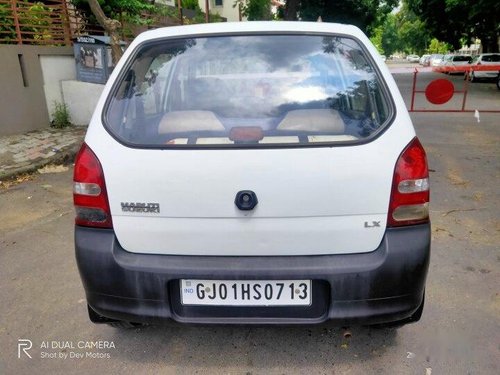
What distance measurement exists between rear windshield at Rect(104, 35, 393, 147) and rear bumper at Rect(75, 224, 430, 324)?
0.52 metres

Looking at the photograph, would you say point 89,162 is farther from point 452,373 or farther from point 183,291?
point 452,373

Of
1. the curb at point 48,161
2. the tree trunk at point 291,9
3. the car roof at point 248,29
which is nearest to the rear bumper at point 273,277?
the car roof at point 248,29

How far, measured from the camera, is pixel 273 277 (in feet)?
6.32

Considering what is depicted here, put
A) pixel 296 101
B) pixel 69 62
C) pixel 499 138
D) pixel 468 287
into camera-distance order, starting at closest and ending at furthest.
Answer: pixel 296 101
pixel 468 287
pixel 499 138
pixel 69 62

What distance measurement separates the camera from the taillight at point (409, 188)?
1958 millimetres

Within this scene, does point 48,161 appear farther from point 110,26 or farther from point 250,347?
point 250,347

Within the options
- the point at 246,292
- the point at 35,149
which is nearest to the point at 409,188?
the point at 246,292

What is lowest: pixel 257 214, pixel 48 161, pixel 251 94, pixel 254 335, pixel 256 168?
pixel 48 161

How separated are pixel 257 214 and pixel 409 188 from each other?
69 cm

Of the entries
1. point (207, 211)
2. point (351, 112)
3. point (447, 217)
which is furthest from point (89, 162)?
point (447, 217)

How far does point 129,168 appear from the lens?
1955 millimetres

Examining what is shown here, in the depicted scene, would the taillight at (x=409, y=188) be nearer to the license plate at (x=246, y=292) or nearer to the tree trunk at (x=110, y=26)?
the license plate at (x=246, y=292)

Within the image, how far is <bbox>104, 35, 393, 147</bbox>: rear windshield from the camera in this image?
206 cm

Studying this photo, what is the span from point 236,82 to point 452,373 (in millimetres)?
1839
